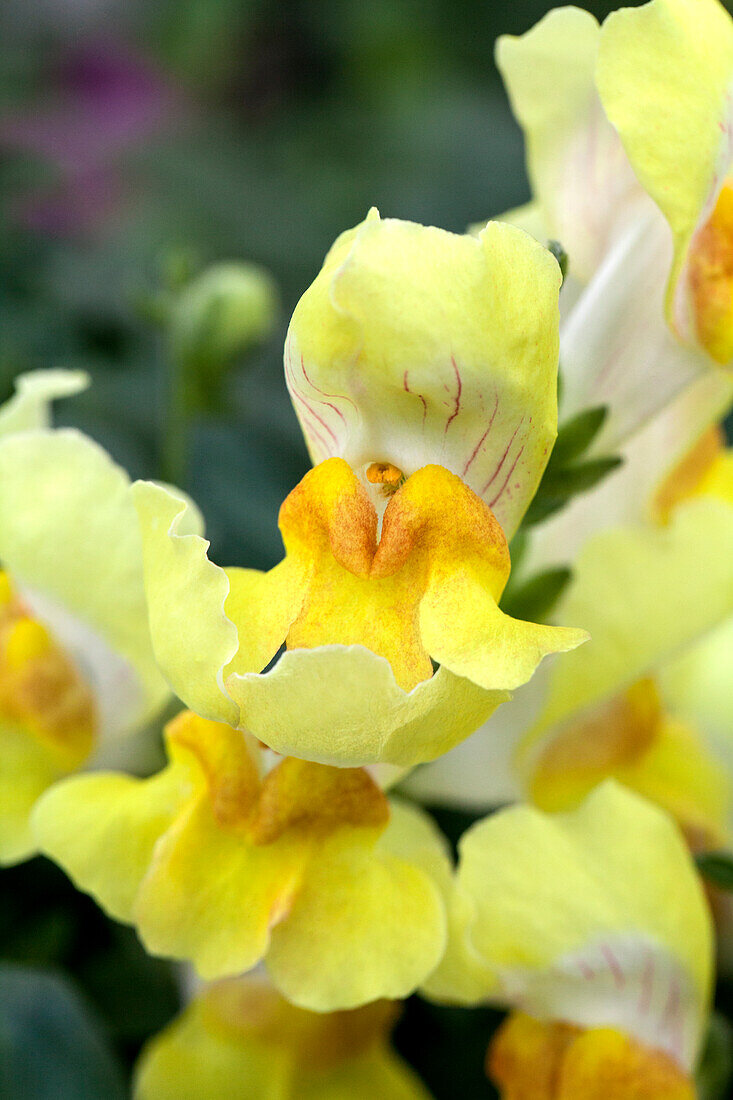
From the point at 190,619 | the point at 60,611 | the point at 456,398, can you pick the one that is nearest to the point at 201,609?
the point at 190,619

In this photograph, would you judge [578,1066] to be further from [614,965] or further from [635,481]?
[635,481]

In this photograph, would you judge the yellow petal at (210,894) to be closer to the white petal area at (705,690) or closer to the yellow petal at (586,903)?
the yellow petal at (586,903)

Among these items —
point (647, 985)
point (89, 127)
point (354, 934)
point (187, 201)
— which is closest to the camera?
point (354, 934)

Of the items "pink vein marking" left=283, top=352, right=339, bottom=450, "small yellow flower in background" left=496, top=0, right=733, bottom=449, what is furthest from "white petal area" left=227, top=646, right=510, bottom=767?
"small yellow flower in background" left=496, top=0, right=733, bottom=449

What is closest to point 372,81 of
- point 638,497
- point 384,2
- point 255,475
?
point 384,2

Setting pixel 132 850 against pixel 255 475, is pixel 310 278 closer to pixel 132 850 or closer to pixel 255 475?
pixel 255 475

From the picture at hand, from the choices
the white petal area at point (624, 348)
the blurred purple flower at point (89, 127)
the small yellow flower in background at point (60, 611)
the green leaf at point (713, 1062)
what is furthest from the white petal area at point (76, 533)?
the blurred purple flower at point (89, 127)
